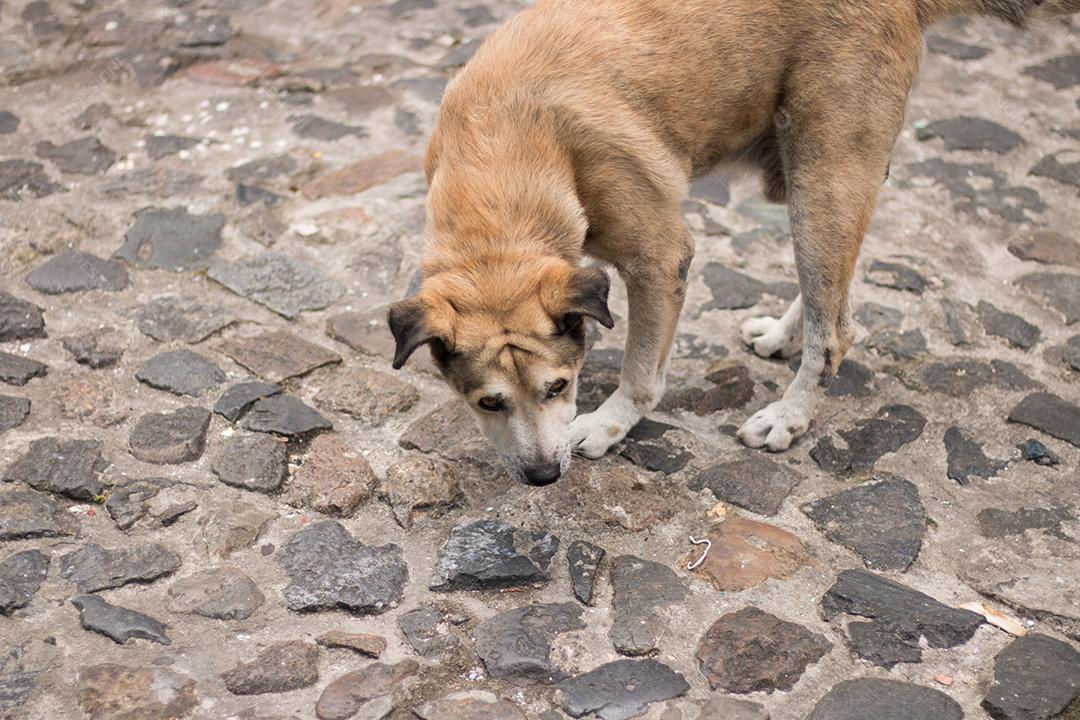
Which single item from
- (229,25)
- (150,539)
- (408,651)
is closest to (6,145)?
(229,25)

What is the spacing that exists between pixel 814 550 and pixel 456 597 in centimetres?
148

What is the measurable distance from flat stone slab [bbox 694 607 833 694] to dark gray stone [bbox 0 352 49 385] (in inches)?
133

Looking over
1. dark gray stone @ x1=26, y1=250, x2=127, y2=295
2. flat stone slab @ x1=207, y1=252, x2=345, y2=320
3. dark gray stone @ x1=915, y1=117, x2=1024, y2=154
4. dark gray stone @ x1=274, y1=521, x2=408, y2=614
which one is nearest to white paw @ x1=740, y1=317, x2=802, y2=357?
flat stone slab @ x1=207, y1=252, x2=345, y2=320

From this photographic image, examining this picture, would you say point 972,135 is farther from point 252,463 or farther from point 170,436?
point 170,436

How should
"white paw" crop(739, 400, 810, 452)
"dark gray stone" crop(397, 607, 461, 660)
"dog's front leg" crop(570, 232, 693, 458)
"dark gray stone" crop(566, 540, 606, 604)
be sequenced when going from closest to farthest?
1. "dark gray stone" crop(397, 607, 461, 660)
2. "dark gray stone" crop(566, 540, 606, 604)
3. "dog's front leg" crop(570, 232, 693, 458)
4. "white paw" crop(739, 400, 810, 452)

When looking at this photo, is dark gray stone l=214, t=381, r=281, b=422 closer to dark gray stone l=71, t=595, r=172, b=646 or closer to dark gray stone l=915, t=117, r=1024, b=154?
dark gray stone l=71, t=595, r=172, b=646

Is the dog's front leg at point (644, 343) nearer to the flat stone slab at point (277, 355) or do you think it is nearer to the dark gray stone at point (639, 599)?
the dark gray stone at point (639, 599)

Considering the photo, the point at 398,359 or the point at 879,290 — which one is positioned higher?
the point at 398,359

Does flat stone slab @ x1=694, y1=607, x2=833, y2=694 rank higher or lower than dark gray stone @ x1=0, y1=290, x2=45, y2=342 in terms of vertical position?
lower

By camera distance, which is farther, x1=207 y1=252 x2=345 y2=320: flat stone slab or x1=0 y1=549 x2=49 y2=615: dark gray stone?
x1=207 y1=252 x2=345 y2=320: flat stone slab

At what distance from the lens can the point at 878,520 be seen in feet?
15.8

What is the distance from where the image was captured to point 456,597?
4367mm

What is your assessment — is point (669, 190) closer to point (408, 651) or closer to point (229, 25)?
point (408, 651)

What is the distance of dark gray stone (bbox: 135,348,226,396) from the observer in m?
5.42
